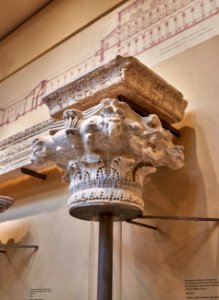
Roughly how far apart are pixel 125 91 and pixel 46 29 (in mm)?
2953

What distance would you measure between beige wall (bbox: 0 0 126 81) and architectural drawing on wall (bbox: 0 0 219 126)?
386mm

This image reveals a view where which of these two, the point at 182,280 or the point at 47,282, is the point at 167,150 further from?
the point at 47,282

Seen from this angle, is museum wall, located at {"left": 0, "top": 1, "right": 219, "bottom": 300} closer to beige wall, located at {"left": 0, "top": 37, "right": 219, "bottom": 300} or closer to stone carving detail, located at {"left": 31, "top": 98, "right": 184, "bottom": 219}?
beige wall, located at {"left": 0, "top": 37, "right": 219, "bottom": 300}

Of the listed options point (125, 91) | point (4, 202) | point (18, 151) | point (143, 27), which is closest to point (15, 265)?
point (4, 202)

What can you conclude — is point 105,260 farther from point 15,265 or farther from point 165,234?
point 15,265

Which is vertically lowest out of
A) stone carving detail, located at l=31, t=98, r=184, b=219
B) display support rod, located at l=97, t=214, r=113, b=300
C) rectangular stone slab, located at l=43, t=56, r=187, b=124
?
display support rod, located at l=97, t=214, r=113, b=300

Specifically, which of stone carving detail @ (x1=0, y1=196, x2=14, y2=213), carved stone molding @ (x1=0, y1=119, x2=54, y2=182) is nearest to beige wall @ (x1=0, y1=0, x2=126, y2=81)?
carved stone molding @ (x1=0, y1=119, x2=54, y2=182)

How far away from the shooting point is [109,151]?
190cm

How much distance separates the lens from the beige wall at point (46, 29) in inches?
157

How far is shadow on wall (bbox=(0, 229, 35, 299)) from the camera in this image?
3121 millimetres

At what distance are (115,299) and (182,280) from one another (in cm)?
52

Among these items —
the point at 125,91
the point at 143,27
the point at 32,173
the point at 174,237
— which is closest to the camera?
the point at 125,91

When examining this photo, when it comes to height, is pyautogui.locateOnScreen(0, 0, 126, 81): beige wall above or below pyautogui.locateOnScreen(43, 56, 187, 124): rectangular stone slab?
above

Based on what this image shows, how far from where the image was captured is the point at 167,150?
201 centimetres
